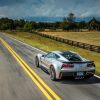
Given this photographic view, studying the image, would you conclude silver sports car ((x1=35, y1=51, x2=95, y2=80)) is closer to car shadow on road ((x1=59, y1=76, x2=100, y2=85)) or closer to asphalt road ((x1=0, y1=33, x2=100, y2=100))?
car shadow on road ((x1=59, y1=76, x2=100, y2=85))

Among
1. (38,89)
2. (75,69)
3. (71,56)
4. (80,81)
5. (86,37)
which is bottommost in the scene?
(86,37)

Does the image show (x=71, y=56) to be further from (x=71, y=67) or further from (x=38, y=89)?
(x=38, y=89)

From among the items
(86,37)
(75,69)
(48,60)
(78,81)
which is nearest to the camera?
(75,69)

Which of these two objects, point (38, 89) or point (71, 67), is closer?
point (38, 89)

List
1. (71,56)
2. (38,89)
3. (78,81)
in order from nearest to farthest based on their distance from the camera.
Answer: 1. (38,89)
2. (78,81)
3. (71,56)

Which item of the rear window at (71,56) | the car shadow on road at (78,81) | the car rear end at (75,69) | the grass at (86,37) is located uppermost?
the rear window at (71,56)

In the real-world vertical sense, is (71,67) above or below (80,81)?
above

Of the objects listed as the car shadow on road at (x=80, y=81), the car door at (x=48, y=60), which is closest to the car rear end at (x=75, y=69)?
the car shadow on road at (x=80, y=81)

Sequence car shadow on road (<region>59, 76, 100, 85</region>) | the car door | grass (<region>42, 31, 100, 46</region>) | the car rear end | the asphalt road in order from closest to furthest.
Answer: the asphalt road → the car rear end → car shadow on road (<region>59, 76, 100, 85</region>) → the car door → grass (<region>42, 31, 100, 46</region>)

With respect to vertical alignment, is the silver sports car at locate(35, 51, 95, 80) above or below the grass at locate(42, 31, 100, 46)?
above

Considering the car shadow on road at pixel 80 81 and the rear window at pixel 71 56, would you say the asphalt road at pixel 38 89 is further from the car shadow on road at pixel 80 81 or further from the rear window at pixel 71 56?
the rear window at pixel 71 56

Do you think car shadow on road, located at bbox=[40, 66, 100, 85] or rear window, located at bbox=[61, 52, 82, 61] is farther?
rear window, located at bbox=[61, 52, 82, 61]

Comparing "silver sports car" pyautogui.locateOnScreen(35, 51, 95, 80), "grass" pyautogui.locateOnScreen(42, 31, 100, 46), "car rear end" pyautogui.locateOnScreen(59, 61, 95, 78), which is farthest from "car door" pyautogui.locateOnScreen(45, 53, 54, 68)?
"grass" pyautogui.locateOnScreen(42, 31, 100, 46)

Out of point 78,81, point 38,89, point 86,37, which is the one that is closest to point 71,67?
point 78,81
